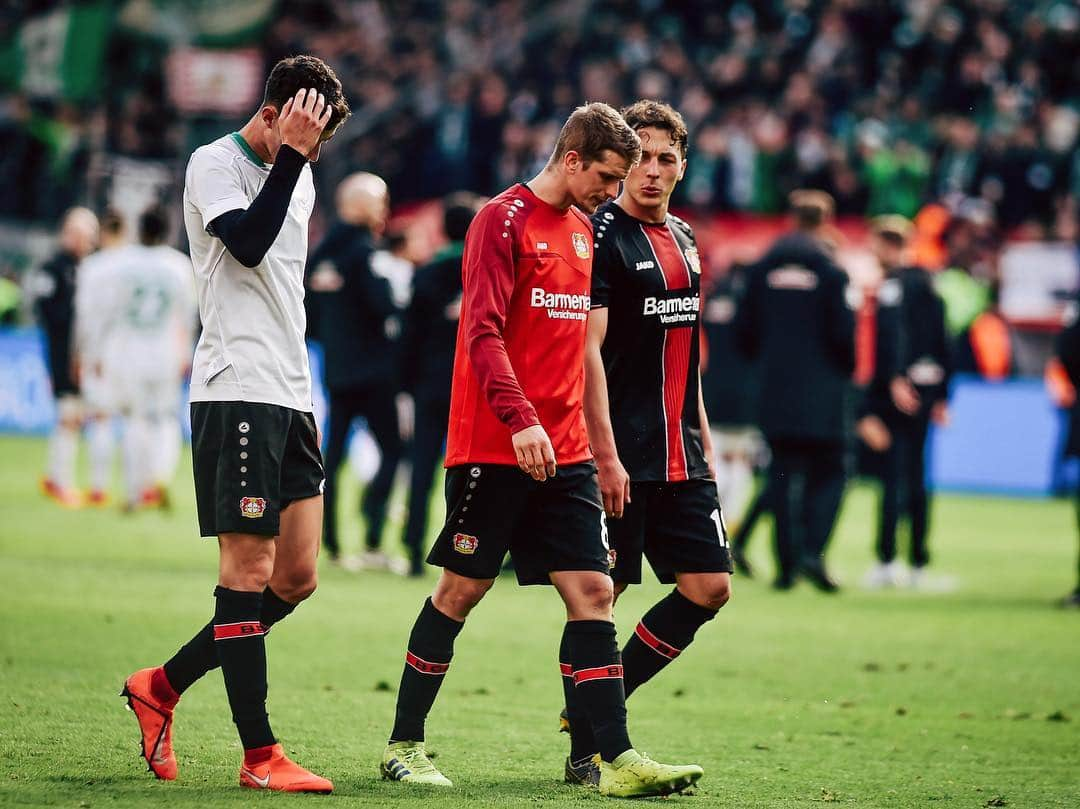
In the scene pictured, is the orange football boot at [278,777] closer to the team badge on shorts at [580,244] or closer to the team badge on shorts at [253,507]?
the team badge on shorts at [253,507]

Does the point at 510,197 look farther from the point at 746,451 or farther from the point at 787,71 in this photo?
the point at 787,71

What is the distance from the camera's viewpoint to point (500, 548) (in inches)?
221

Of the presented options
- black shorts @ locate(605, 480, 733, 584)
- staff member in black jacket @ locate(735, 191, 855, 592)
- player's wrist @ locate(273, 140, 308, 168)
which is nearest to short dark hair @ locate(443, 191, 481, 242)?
staff member in black jacket @ locate(735, 191, 855, 592)

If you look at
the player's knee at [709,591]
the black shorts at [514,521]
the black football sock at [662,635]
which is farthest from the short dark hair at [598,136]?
the black football sock at [662,635]

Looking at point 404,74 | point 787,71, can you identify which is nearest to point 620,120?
point 787,71

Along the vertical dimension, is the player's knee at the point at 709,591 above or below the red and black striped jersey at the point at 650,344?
below

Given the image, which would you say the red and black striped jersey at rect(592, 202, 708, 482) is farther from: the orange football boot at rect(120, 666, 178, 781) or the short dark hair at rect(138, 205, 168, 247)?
the short dark hair at rect(138, 205, 168, 247)

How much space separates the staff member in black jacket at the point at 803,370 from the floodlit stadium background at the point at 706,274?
54 cm

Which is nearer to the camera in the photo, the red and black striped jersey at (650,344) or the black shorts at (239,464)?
the black shorts at (239,464)

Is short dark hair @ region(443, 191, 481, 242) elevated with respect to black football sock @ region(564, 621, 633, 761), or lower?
elevated

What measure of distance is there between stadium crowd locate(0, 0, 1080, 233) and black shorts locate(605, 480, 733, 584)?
1646 cm

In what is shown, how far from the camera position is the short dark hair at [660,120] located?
6.27 m

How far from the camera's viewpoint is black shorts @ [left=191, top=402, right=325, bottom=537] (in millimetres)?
5422

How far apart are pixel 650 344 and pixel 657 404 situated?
0.21m
